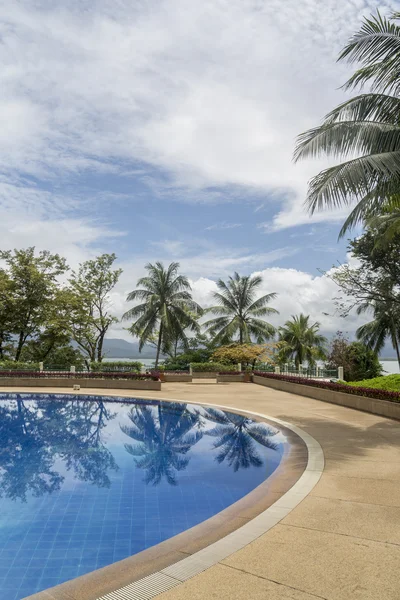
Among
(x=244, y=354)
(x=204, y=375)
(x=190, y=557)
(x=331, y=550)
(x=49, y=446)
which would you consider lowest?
(x=49, y=446)

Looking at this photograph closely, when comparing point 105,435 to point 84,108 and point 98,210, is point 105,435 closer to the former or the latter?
point 84,108

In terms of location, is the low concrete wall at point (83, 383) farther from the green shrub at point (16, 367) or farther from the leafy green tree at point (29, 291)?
the leafy green tree at point (29, 291)

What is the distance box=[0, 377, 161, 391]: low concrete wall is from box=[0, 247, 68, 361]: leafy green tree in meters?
7.07

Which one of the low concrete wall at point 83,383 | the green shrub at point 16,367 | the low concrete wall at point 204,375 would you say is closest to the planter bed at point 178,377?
the low concrete wall at point 204,375

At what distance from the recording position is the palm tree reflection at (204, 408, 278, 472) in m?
10.0

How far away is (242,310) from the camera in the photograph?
36219 millimetres

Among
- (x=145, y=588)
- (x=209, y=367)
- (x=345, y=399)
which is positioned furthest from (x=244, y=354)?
(x=145, y=588)

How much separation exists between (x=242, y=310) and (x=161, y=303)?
728cm

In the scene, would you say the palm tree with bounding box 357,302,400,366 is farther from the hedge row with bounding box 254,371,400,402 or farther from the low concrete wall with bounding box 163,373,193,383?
the low concrete wall with bounding box 163,373,193,383

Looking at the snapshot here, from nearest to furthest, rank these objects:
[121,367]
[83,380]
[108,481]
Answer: [108,481] < [83,380] < [121,367]

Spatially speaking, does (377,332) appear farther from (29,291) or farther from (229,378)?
(29,291)

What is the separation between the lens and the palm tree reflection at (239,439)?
32.8 ft

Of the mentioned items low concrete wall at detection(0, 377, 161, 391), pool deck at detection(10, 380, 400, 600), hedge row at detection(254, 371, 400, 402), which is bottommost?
low concrete wall at detection(0, 377, 161, 391)

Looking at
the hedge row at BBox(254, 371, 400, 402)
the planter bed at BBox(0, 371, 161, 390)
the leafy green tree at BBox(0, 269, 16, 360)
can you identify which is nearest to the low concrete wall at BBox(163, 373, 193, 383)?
the planter bed at BBox(0, 371, 161, 390)
